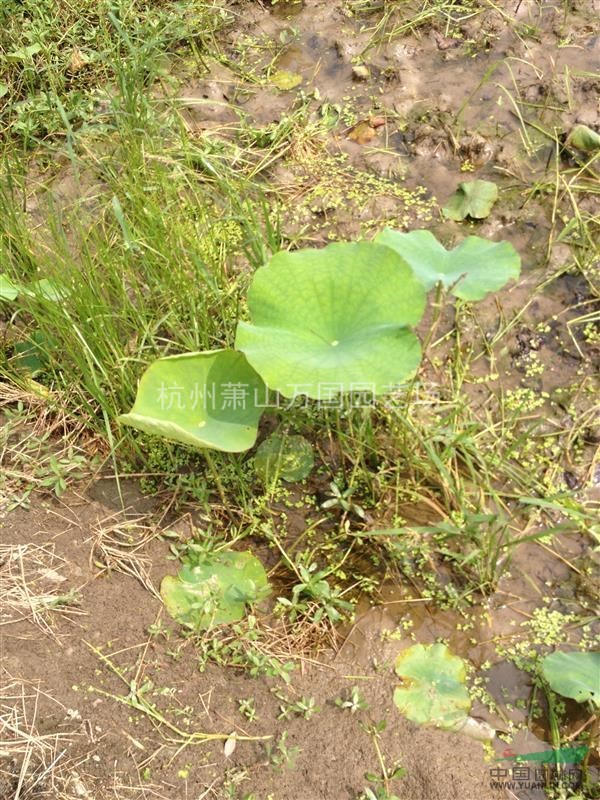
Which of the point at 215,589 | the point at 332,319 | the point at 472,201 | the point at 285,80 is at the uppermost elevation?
the point at 285,80

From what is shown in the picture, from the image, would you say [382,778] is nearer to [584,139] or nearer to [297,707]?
[297,707]

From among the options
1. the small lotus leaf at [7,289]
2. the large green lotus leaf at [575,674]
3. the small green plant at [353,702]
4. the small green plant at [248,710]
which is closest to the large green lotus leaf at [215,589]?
the small green plant at [248,710]

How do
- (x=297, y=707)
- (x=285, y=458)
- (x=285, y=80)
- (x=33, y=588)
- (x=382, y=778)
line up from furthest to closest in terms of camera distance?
(x=285, y=80)
(x=285, y=458)
(x=33, y=588)
(x=297, y=707)
(x=382, y=778)

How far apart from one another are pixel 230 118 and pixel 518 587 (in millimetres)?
2255

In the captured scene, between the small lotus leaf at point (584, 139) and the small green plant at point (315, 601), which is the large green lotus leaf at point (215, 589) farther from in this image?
the small lotus leaf at point (584, 139)

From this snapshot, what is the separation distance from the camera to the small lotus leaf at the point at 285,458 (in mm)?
2340

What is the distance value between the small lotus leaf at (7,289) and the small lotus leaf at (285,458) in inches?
35.7

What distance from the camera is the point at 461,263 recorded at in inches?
86.5

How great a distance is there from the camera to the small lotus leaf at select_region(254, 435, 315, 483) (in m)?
2.34

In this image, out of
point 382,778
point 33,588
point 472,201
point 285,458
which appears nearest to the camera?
point 382,778

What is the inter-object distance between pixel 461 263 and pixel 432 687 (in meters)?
1.11

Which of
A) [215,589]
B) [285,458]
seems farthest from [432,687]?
[285,458]

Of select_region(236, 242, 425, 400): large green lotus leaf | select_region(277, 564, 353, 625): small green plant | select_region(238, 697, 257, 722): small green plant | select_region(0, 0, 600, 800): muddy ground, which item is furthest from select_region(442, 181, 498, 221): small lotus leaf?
select_region(238, 697, 257, 722): small green plant

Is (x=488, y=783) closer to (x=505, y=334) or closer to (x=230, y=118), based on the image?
(x=505, y=334)
